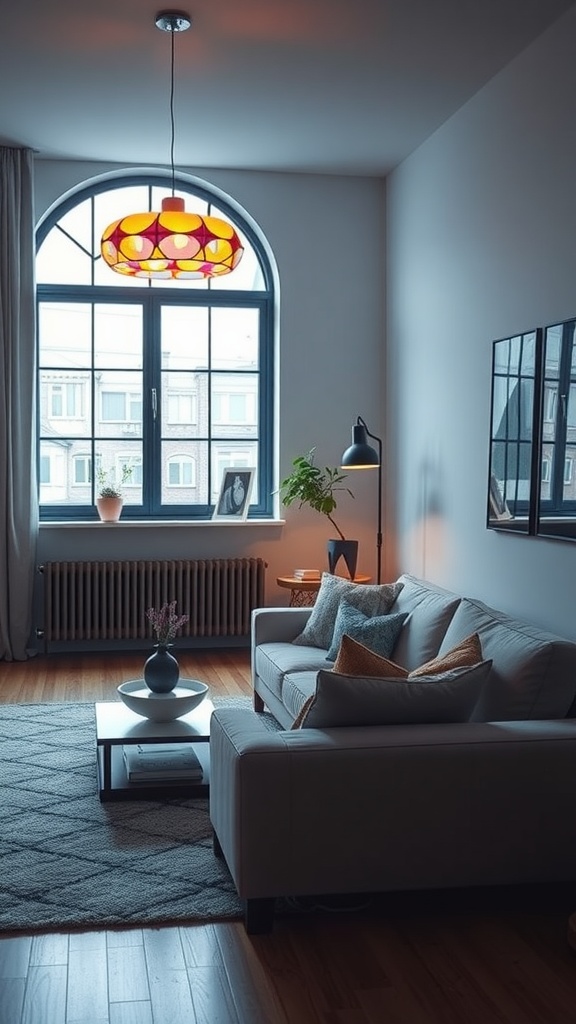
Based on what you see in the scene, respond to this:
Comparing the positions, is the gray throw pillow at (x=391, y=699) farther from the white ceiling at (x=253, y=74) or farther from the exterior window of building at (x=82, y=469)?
the exterior window of building at (x=82, y=469)

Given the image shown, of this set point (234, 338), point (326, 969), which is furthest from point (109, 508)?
point (326, 969)

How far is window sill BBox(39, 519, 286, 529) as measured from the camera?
6625 mm

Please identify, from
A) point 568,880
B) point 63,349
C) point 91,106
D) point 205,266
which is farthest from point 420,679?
point 63,349

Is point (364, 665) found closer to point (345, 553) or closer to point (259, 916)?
point (259, 916)

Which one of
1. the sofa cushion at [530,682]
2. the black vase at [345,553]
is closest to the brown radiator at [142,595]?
the black vase at [345,553]

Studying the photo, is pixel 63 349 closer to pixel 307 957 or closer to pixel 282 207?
pixel 282 207

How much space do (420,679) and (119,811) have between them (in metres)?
1.38

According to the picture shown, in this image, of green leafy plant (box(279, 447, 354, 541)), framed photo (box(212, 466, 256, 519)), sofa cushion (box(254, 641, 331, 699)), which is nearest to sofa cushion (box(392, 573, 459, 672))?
sofa cushion (box(254, 641, 331, 699))

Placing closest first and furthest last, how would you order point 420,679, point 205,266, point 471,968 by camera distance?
point 471,968 < point 420,679 < point 205,266

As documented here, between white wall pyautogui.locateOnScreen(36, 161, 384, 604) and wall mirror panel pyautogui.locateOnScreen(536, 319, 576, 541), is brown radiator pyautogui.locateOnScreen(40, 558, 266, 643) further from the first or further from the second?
wall mirror panel pyautogui.locateOnScreen(536, 319, 576, 541)

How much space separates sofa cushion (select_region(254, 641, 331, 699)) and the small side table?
3.85 feet

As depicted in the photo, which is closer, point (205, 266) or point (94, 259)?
point (205, 266)

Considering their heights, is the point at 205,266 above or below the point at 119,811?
above

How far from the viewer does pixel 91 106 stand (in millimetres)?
5508
